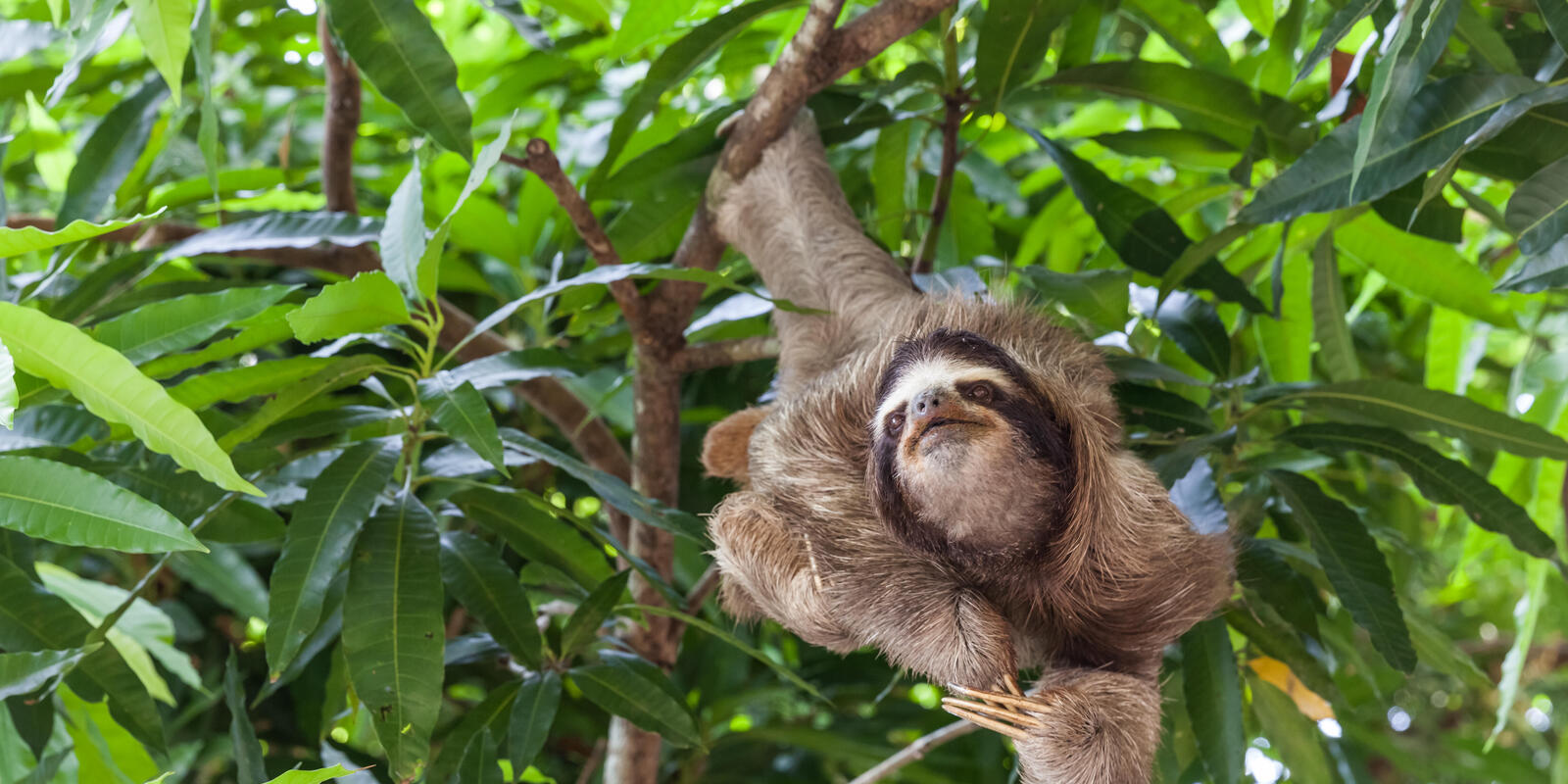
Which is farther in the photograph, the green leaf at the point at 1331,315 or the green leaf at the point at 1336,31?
the green leaf at the point at 1331,315

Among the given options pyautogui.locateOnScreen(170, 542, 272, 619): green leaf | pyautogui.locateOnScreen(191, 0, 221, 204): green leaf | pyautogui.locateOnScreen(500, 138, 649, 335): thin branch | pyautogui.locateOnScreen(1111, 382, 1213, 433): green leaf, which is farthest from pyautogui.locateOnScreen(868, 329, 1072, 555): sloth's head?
pyautogui.locateOnScreen(170, 542, 272, 619): green leaf

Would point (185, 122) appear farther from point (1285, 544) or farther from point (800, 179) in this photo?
point (1285, 544)

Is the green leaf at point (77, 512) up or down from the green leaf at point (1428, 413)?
up

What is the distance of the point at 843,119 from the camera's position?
2.52 meters

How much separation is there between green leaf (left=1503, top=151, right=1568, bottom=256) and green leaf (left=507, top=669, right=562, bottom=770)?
62.7 inches

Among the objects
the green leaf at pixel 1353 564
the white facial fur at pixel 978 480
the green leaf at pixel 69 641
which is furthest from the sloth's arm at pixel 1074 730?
the green leaf at pixel 69 641

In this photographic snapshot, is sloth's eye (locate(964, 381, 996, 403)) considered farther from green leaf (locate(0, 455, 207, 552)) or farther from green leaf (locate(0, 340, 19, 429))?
green leaf (locate(0, 340, 19, 429))

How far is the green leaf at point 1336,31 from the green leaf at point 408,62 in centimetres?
126

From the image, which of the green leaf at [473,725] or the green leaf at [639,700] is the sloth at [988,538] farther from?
the green leaf at [473,725]

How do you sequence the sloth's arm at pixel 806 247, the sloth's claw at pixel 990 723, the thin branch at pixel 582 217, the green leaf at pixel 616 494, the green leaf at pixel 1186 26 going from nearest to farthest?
the sloth's claw at pixel 990 723
the green leaf at pixel 616 494
the thin branch at pixel 582 217
the sloth's arm at pixel 806 247
the green leaf at pixel 1186 26

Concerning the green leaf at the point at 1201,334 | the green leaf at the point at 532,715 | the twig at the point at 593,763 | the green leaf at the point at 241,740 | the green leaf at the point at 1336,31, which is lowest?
the twig at the point at 593,763

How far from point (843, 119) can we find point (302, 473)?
1327 mm

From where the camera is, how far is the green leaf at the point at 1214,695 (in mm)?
1951

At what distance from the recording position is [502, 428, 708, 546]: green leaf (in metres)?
1.89
